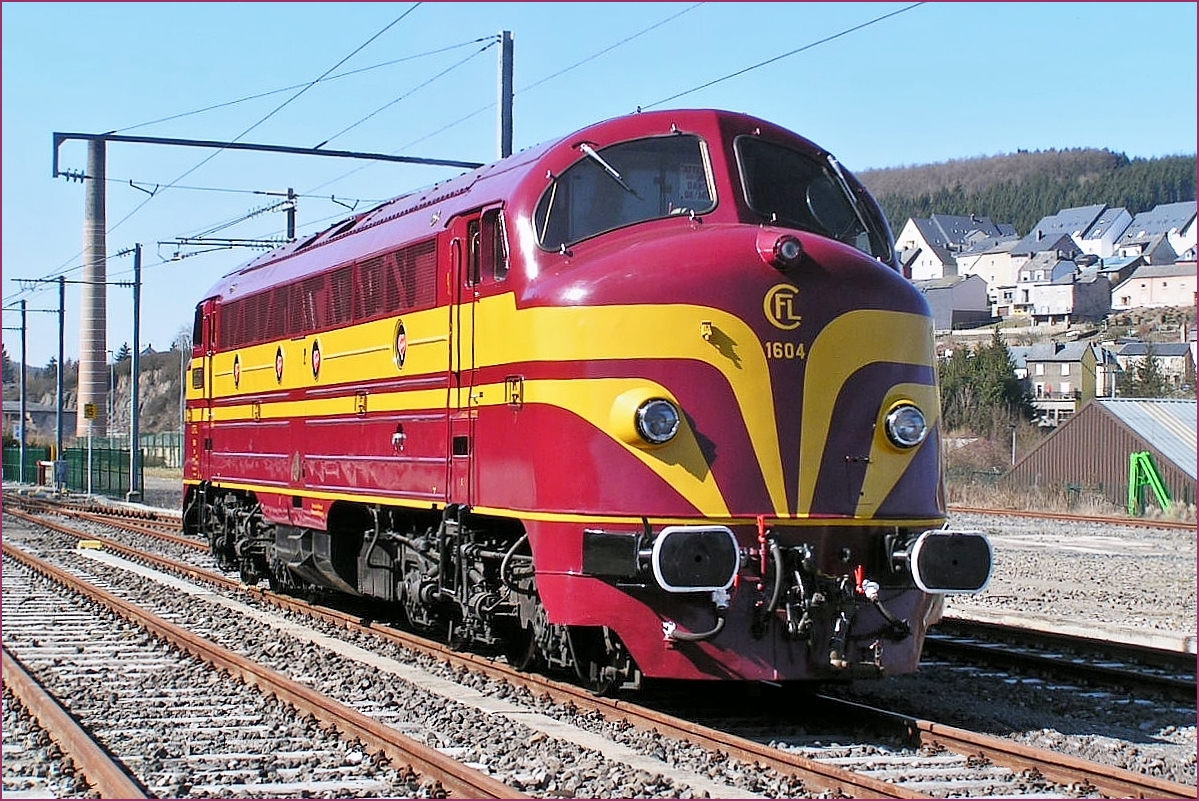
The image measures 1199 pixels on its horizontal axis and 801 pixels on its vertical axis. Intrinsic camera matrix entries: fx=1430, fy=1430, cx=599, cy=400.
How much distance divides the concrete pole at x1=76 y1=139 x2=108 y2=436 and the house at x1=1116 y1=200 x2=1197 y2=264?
143 m

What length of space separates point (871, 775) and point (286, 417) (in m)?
8.72

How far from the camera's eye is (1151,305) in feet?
468

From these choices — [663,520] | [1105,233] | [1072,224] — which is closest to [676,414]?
[663,520]

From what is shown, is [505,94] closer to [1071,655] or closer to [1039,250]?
[1071,655]

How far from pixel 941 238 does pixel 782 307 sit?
593ft

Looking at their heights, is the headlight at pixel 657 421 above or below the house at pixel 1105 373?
below

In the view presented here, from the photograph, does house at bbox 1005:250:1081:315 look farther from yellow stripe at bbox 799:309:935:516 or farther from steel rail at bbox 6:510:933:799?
yellow stripe at bbox 799:309:935:516

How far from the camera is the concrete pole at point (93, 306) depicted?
48.2 meters

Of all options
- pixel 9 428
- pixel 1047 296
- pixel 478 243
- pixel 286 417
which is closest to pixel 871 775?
pixel 478 243

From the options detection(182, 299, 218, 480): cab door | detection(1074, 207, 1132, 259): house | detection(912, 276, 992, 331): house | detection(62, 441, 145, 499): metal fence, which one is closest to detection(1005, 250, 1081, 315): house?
detection(912, 276, 992, 331): house

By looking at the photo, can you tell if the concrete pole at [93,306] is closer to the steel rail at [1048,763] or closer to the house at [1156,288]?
the steel rail at [1048,763]

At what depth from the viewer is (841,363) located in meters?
9.24

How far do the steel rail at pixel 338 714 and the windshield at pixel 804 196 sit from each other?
4268mm

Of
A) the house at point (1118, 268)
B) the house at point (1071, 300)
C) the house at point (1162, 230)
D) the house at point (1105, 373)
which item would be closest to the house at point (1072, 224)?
the house at point (1162, 230)
